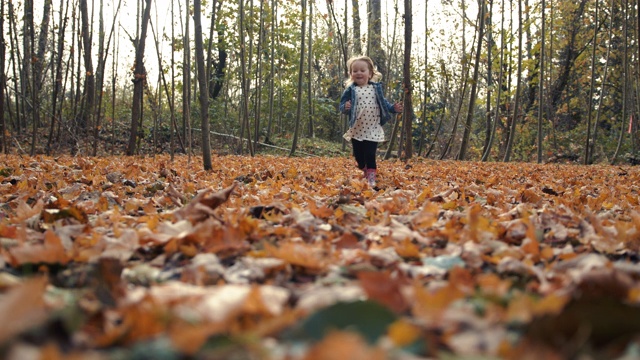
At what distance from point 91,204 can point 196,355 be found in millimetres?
2180

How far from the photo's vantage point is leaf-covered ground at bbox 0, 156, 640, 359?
813mm

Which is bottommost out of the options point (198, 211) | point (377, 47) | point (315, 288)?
point (315, 288)

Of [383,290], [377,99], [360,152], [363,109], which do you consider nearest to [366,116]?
[363,109]

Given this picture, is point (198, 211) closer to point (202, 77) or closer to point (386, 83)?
point (202, 77)

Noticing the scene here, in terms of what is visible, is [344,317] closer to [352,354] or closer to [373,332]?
[373,332]

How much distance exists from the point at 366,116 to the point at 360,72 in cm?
47

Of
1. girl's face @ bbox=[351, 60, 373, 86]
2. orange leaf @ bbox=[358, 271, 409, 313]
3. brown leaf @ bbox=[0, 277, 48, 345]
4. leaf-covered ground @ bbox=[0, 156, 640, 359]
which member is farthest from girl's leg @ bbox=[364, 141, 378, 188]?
brown leaf @ bbox=[0, 277, 48, 345]

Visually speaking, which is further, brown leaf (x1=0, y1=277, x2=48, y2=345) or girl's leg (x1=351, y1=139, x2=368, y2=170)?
girl's leg (x1=351, y1=139, x2=368, y2=170)

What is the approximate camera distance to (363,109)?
5.52 metres

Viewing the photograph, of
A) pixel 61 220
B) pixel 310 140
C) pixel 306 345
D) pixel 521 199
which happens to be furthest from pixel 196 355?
pixel 310 140

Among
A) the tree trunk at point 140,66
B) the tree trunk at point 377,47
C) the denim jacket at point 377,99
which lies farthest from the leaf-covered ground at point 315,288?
the tree trunk at point 377,47

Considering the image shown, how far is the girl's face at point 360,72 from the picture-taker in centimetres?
550

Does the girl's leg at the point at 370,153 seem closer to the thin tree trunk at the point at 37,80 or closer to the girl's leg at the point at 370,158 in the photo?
the girl's leg at the point at 370,158

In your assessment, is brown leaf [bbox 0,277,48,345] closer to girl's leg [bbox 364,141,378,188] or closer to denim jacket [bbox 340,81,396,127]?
girl's leg [bbox 364,141,378,188]
